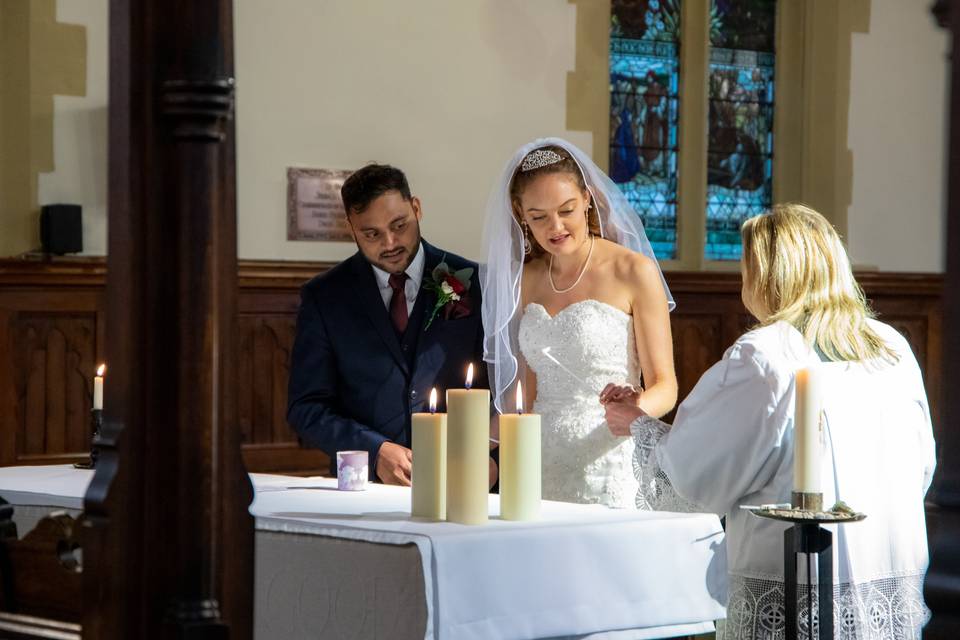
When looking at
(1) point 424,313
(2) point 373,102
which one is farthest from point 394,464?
(2) point 373,102

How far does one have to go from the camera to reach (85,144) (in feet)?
22.6

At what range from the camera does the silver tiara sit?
175 inches

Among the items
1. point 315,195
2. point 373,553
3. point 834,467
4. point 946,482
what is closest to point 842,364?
point 834,467

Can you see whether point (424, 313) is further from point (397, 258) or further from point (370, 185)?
point (370, 185)

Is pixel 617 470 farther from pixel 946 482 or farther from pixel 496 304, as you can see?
pixel 946 482

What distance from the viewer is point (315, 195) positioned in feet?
24.3

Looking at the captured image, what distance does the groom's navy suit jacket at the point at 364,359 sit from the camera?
420 centimetres

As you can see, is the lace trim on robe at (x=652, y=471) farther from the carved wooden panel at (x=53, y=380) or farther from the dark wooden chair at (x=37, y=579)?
the carved wooden panel at (x=53, y=380)

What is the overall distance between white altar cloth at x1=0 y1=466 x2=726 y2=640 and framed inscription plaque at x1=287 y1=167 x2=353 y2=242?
424 centimetres

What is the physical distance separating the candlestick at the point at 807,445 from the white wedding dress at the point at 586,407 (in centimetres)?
163

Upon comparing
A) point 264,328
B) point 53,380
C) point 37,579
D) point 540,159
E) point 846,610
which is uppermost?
point 540,159

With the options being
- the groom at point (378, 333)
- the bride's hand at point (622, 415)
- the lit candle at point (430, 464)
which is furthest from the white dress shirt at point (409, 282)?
the lit candle at point (430, 464)

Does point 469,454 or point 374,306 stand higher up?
point 374,306

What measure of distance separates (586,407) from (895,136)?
5.09 meters
